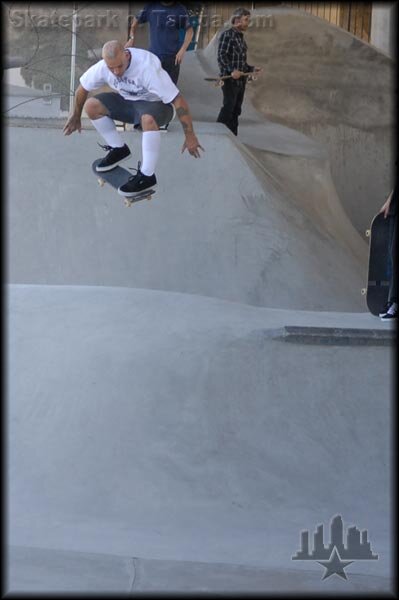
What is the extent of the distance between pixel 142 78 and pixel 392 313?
10.1 ft

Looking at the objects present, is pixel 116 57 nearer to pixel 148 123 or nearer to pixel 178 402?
pixel 148 123

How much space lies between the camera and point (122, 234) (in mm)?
12203

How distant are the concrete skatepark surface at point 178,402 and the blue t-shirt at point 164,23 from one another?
1606 millimetres

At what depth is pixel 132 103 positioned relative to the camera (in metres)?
8.20

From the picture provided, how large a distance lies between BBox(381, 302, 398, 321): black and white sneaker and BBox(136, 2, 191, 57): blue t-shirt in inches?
134

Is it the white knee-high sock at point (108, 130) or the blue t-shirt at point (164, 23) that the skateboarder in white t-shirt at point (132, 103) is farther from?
the blue t-shirt at point (164, 23)

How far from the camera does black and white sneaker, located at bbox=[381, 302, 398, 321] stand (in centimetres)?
912

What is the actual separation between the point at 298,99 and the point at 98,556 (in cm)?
1479

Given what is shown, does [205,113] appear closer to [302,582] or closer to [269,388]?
[269,388]

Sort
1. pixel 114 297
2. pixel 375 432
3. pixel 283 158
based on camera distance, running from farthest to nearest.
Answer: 1. pixel 283 158
2. pixel 114 297
3. pixel 375 432

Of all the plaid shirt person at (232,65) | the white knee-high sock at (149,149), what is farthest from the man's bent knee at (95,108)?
the plaid shirt person at (232,65)

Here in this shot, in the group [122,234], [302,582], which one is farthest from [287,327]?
[122,234]

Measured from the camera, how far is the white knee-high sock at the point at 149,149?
27.3 ft

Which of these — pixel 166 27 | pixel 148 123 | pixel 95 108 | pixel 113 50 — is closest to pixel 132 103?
pixel 148 123
